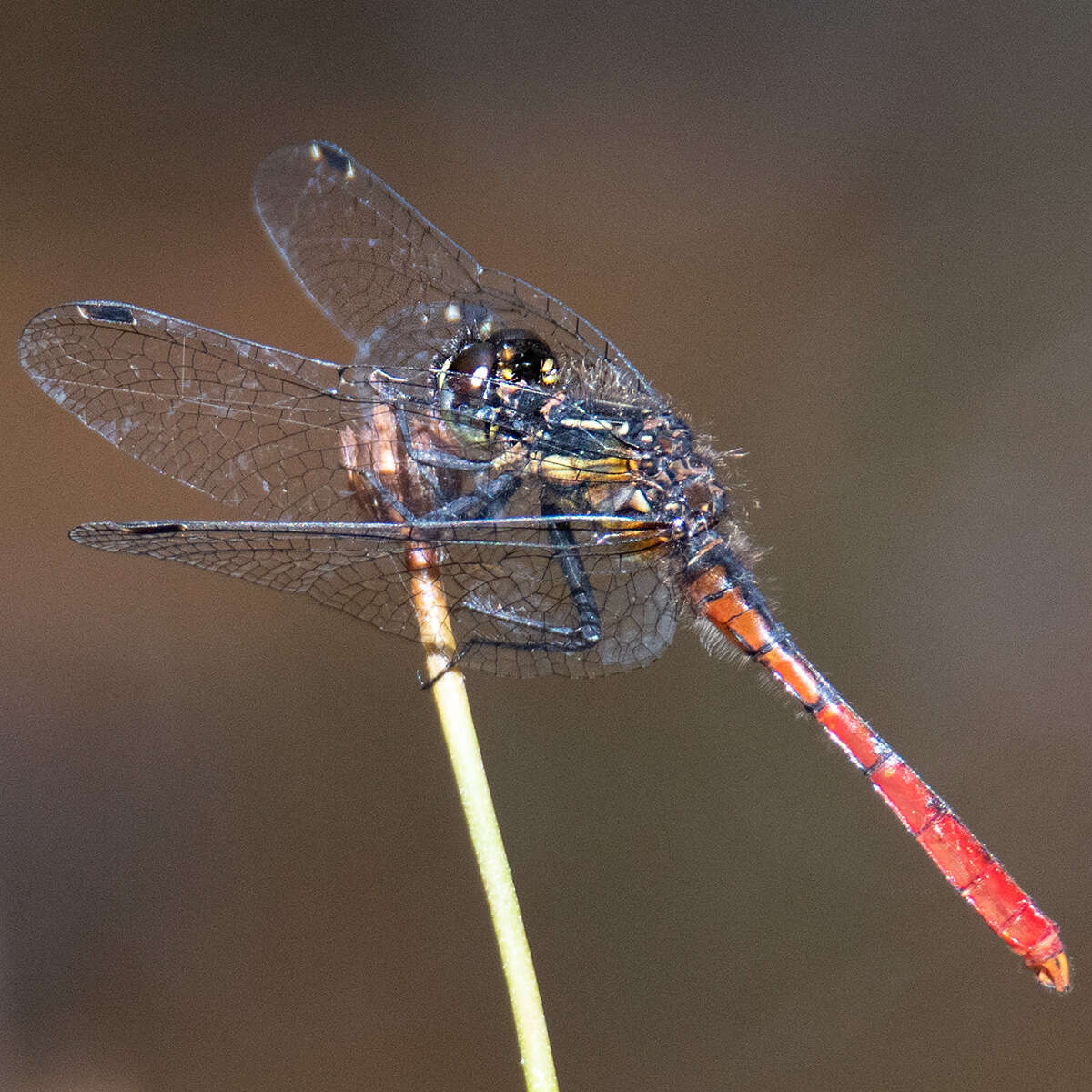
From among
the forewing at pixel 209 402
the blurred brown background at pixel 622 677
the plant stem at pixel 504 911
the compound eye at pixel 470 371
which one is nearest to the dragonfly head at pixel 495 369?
the compound eye at pixel 470 371

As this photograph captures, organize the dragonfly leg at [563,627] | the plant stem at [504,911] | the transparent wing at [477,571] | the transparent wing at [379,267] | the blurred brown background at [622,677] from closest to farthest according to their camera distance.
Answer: the plant stem at [504,911], the transparent wing at [477,571], the dragonfly leg at [563,627], the transparent wing at [379,267], the blurred brown background at [622,677]

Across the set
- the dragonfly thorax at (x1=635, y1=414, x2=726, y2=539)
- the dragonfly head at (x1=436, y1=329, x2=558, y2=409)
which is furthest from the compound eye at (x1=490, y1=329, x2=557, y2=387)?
the dragonfly thorax at (x1=635, y1=414, x2=726, y2=539)

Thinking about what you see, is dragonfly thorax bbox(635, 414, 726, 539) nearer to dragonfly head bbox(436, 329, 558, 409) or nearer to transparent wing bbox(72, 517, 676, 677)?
transparent wing bbox(72, 517, 676, 677)

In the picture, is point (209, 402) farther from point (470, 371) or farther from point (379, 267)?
point (379, 267)

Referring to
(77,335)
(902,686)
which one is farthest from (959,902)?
(77,335)

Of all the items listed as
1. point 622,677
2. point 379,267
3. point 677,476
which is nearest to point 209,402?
point 379,267

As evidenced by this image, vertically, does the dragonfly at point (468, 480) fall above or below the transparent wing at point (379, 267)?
below

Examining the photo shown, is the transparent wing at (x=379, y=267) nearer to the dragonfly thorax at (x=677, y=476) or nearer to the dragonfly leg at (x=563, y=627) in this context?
the dragonfly thorax at (x=677, y=476)

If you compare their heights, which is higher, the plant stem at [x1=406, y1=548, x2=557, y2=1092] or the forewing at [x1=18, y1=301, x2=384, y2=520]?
the forewing at [x1=18, y1=301, x2=384, y2=520]
